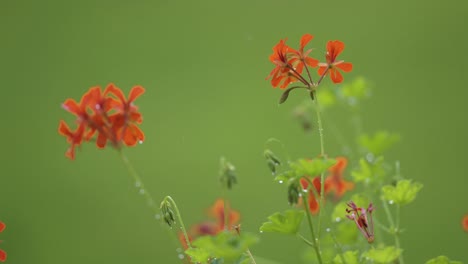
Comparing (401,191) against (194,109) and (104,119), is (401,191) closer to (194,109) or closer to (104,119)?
(104,119)

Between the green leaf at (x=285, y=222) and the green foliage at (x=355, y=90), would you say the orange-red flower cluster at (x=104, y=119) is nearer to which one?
the green leaf at (x=285, y=222)

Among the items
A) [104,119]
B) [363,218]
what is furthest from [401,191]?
[104,119]

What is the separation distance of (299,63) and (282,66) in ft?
0.13

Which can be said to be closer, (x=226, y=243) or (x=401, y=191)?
(x=226, y=243)

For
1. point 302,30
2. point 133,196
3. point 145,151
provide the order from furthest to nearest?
point 302,30 < point 145,151 < point 133,196

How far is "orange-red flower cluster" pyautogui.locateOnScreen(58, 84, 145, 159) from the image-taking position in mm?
626

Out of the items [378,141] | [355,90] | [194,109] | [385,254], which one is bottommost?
[385,254]

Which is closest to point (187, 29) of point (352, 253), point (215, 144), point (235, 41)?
point (235, 41)

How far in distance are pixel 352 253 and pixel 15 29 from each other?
2663mm

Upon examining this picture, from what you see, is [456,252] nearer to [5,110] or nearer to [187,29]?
[187,29]

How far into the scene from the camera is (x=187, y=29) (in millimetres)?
2896

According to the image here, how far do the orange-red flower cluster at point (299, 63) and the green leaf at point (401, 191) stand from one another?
0.40 ft

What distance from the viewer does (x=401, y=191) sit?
59 cm

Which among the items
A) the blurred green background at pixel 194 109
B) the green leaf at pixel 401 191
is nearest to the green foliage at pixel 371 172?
the green leaf at pixel 401 191
